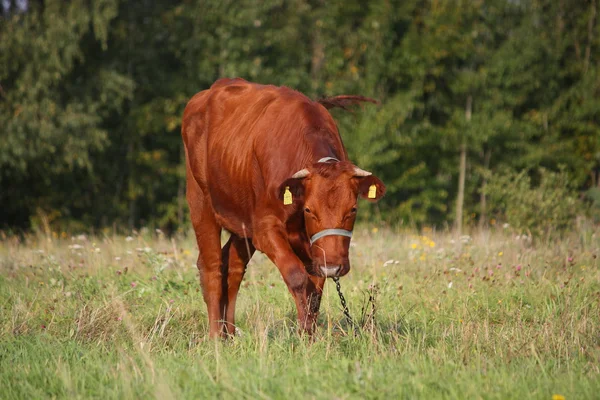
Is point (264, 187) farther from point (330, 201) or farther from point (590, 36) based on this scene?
point (590, 36)

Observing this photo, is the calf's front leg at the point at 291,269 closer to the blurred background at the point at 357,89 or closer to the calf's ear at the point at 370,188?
the calf's ear at the point at 370,188

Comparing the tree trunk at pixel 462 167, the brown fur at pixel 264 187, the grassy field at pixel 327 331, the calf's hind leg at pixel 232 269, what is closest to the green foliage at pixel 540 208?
the grassy field at pixel 327 331

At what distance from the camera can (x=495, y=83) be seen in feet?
87.7

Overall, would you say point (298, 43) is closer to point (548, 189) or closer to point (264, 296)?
point (548, 189)

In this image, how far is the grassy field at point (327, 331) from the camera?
159 inches

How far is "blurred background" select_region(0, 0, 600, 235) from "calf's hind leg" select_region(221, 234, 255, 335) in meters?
17.8

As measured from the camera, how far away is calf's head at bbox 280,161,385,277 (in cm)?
510

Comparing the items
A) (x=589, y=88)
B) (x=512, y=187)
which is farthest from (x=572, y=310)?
(x=589, y=88)

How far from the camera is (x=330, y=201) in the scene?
16.9 ft

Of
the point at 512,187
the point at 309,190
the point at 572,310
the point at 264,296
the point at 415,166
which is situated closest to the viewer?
the point at 309,190

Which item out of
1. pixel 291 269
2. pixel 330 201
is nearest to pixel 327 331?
pixel 291 269

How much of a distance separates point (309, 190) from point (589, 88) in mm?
22596

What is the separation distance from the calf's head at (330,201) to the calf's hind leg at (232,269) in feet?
4.99

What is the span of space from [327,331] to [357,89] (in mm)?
22742
